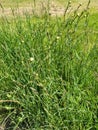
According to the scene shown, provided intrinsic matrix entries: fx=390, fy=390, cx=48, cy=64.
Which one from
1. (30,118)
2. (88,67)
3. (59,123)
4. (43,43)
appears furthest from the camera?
(43,43)

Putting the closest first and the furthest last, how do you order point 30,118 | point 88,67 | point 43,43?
1. point 30,118
2. point 88,67
3. point 43,43

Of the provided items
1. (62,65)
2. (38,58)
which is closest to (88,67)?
(62,65)

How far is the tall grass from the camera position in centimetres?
348

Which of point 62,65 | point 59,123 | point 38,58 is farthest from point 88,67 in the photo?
point 59,123

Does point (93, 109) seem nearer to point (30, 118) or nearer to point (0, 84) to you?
point (30, 118)

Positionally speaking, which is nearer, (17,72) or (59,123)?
(59,123)

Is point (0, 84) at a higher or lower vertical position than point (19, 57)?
lower

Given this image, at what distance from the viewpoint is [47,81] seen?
149 inches

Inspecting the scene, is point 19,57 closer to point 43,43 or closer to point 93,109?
point 43,43

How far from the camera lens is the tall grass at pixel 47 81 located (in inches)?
137

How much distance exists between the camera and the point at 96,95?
367 centimetres

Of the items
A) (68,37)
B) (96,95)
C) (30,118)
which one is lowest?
(30,118)

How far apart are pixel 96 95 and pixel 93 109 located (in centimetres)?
18

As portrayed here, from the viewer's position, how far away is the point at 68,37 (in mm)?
4141
